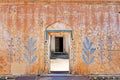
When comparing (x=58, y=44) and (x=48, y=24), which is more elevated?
(x=48, y=24)

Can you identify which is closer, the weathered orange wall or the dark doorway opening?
the weathered orange wall

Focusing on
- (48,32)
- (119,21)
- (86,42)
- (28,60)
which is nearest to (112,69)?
(86,42)

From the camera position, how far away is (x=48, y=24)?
5691 mm

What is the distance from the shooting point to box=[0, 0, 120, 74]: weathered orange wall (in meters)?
5.66

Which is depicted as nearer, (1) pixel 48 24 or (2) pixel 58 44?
(1) pixel 48 24

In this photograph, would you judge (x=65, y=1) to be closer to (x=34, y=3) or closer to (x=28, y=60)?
(x=34, y=3)

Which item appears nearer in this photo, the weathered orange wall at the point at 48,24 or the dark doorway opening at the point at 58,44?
the weathered orange wall at the point at 48,24

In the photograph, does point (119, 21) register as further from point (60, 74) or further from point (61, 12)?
point (60, 74)

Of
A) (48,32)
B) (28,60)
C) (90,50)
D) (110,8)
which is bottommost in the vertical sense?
(28,60)

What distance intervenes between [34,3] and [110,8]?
2752 millimetres

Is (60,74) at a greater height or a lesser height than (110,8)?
lesser

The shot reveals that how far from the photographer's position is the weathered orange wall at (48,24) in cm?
566

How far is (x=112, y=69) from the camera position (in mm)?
5629

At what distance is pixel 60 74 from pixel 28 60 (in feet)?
4.14
